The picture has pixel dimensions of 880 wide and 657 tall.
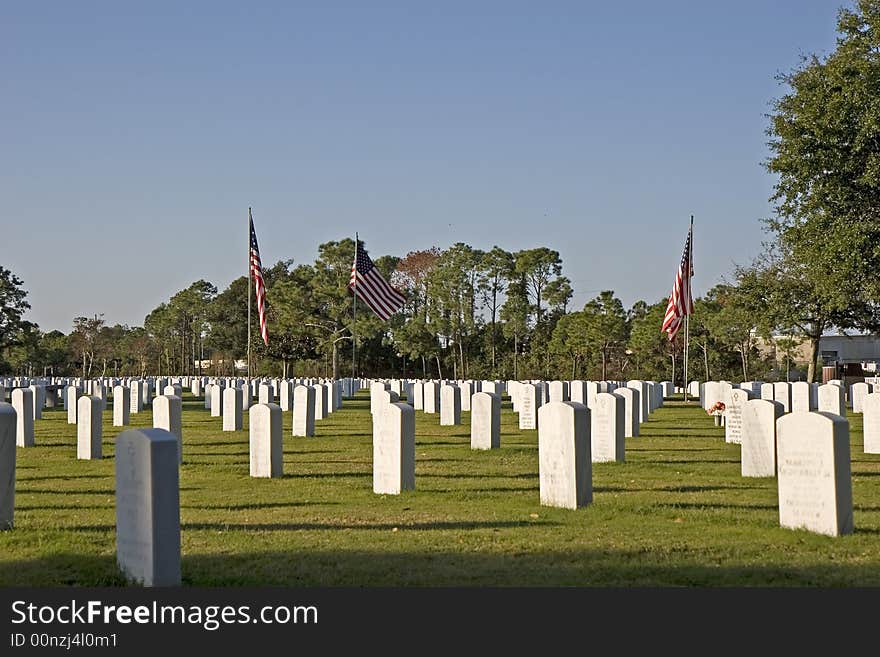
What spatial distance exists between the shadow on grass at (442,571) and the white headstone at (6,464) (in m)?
1.64

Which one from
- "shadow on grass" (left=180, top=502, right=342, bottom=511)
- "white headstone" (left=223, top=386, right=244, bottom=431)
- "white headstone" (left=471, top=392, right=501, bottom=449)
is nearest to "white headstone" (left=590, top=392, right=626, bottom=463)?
"white headstone" (left=471, top=392, right=501, bottom=449)

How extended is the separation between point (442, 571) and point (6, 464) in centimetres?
466

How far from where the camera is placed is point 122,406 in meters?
25.5

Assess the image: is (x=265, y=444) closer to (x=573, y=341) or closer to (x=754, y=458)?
(x=754, y=458)

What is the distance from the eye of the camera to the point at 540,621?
21.6 feet

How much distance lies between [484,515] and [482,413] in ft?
25.1

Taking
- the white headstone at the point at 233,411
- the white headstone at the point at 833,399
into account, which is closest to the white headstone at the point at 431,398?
the white headstone at the point at 233,411

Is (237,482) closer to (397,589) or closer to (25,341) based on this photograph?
(397,589)

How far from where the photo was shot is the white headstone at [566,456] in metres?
11.3

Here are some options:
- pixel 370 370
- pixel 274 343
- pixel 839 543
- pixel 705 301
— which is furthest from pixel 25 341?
pixel 839 543

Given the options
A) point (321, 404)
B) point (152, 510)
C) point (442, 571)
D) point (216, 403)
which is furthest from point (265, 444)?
point (216, 403)

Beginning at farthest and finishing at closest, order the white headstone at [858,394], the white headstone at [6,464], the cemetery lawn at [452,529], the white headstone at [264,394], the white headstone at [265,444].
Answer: the white headstone at [858,394]
the white headstone at [264,394]
the white headstone at [265,444]
the white headstone at [6,464]
the cemetery lawn at [452,529]

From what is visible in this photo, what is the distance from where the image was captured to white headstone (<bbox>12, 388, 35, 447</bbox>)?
19.9m

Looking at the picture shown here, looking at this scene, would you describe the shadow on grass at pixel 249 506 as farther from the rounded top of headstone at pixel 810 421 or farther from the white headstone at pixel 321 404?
the white headstone at pixel 321 404
